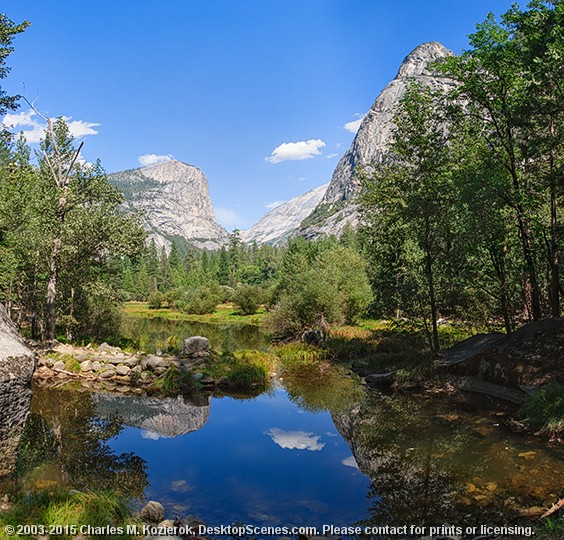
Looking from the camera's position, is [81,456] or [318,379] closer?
[81,456]

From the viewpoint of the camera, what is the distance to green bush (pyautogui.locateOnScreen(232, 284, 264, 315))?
6844 cm

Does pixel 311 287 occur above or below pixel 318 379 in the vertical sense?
above

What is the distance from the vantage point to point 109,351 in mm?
23703

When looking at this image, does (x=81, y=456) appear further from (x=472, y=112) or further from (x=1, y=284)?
(x=472, y=112)

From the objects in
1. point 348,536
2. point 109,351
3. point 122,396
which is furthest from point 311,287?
point 348,536

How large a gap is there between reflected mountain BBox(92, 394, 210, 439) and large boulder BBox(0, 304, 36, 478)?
654 centimetres

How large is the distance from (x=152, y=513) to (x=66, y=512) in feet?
5.87

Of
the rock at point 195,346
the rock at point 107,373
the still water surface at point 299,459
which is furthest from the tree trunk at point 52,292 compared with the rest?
the rock at point 195,346

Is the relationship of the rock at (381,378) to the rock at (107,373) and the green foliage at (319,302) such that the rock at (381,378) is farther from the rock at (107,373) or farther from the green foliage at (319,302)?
the green foliage at (319,302)

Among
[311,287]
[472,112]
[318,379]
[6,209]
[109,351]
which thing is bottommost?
[318,379]

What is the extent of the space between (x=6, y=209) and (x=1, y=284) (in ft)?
15.2

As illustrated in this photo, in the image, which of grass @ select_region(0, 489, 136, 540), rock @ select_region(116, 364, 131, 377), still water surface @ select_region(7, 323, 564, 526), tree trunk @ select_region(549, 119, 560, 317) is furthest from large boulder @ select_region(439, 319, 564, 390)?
rock @ select_region(116, 364, 131, 377)

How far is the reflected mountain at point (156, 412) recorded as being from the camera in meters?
14.3

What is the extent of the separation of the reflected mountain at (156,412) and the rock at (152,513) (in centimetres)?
586
